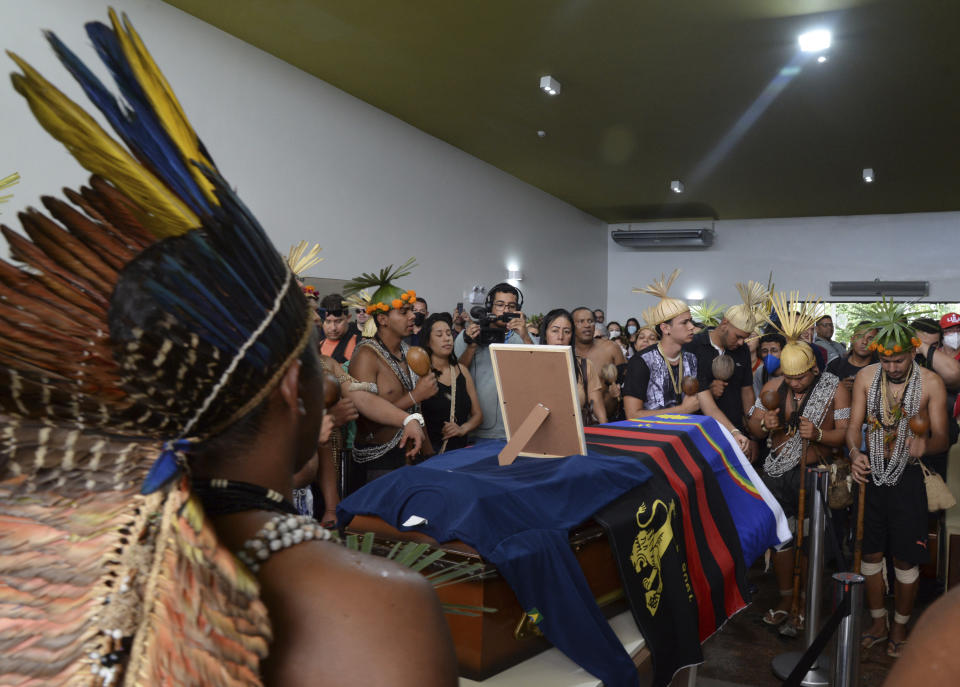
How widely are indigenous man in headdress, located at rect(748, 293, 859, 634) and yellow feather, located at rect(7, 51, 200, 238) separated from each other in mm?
3732

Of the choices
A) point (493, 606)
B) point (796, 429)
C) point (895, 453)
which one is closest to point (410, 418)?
point (493, 606)

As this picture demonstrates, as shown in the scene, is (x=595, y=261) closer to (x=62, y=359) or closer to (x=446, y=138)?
(x=446, y=138)

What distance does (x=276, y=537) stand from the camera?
2.43ft

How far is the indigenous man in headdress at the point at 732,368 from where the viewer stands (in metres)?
4.62

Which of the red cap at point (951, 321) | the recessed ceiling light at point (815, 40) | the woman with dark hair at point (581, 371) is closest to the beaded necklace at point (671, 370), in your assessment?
the woman with dark hair at point (581, 371)

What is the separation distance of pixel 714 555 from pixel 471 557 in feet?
3.80

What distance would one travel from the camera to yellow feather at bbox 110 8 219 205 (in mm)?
693

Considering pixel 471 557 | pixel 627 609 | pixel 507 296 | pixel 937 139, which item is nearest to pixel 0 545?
pixel 471 557

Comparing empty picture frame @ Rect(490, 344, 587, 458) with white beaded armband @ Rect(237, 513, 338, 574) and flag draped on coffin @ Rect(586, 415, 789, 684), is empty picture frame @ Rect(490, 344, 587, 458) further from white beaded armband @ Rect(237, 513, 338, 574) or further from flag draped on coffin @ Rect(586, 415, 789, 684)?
white beaded armband @ Rect(237, 513, 338, 574)

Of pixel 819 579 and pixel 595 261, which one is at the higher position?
pixel 595 261

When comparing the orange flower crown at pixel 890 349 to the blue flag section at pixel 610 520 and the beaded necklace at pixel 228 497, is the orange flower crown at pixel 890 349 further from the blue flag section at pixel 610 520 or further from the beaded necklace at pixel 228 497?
the beaded necklace at pixel 228 497

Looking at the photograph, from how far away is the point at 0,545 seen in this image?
667 mm

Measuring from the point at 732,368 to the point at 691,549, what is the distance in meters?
2.46

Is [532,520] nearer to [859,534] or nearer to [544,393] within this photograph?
[544,393]
